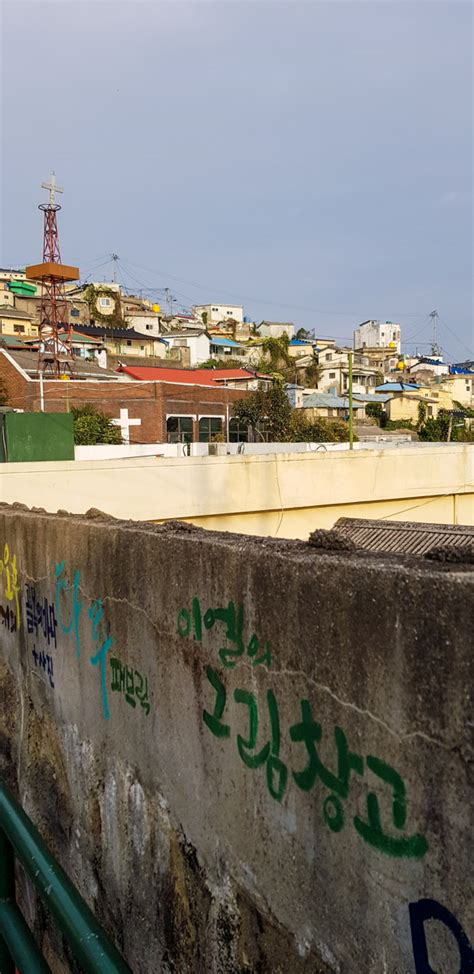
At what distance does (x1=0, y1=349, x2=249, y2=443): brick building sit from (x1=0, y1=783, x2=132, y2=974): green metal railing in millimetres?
27924

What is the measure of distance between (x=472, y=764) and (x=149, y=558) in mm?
1443

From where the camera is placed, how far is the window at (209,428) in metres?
34.8

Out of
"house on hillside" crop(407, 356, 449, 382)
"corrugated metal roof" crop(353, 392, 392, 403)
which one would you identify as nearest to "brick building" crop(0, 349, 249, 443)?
"corrugated metal roof" crop(353, 392, 392, 403)

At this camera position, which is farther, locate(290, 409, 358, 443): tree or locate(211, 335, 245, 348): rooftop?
locate(211, 335, 245, 348): rooftop

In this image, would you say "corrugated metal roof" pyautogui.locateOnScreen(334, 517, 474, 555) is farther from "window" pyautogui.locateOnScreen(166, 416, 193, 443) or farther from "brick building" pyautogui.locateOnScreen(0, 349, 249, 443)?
"window" pyautogui.locateOnScreen(166, 416, 193, 443)

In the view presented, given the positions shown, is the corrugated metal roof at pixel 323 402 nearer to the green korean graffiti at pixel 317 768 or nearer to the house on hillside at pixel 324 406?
the house on hillside at pixel 324 406

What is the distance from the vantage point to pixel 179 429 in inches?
1318

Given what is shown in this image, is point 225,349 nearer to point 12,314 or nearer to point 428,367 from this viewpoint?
point 12,314

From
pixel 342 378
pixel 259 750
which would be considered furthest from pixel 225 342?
pixel 259 750

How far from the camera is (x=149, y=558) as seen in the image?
8.60 ft

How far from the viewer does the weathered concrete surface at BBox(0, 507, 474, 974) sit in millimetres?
1564

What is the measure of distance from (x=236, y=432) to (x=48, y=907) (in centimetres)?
3502

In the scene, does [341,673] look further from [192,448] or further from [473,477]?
[192,448]

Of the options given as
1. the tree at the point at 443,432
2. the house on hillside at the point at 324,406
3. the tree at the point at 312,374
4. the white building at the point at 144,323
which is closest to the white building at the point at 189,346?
the white building at the point at 144,323
